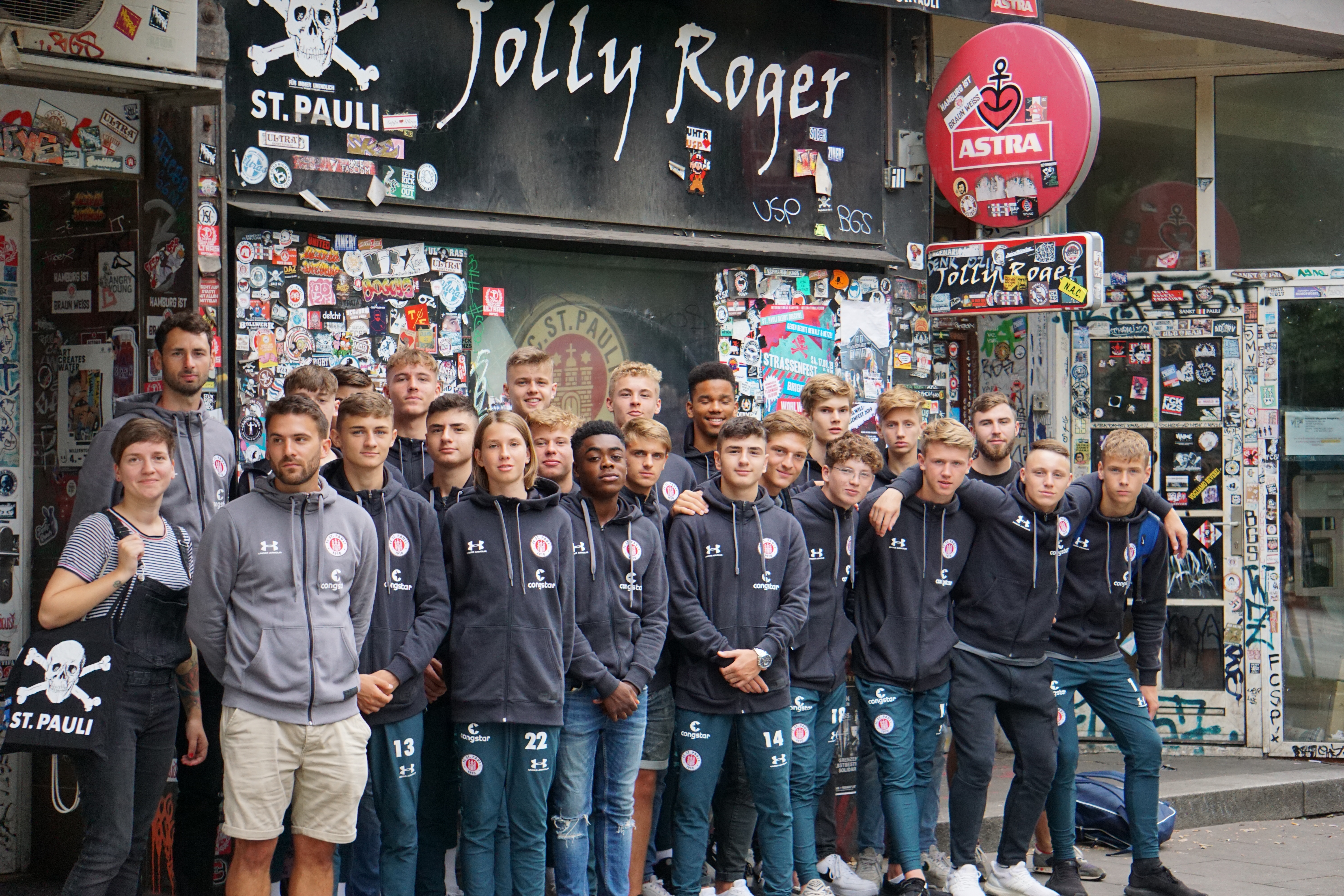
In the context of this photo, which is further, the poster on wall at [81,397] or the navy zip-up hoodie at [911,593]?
the navy zip-up hoodie at [911,593]

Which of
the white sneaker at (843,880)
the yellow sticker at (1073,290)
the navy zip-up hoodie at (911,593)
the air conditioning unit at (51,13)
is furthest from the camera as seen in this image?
the yellow sticker at (1073,290)

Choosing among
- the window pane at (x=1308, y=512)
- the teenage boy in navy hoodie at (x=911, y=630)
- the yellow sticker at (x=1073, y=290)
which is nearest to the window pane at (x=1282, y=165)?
the window pane at (x=1308, y=512)

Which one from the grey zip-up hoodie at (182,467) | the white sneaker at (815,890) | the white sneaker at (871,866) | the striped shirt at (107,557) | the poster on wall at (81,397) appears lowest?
the white sneaker at (871,866)

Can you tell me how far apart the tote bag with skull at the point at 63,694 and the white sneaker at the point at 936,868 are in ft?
12.8

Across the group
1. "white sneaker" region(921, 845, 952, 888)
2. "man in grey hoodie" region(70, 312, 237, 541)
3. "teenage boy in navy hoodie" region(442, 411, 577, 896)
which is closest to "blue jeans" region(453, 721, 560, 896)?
"teenage boy in navy hoodie" region(442, 411, 577, 896)

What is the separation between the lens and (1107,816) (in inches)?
318

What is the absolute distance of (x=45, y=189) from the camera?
265 inches

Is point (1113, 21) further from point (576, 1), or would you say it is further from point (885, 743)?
point (885, 743)

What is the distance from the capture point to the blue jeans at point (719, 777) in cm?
628

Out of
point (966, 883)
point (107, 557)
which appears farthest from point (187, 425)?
point (966, 883)

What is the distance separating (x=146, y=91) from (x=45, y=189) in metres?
0.89

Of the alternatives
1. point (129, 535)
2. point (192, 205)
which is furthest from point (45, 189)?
point (129, 535)

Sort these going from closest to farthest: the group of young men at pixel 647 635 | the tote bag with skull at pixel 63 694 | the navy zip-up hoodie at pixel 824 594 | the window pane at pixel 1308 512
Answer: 1. the tote bag with skull at pixel 63 694
2. the group of young men at pixel 647 635
3. the navy zip-up hoodie at pixel 824 594
4. the window pane at pixel 1308 512

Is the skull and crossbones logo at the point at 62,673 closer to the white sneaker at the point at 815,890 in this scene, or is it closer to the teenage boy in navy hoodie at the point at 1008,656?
the white sneaker at the point at 815,890
